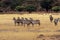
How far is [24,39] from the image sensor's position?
69.5 feet

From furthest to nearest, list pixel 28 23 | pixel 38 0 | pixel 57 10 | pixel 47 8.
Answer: pixel 38 0
pixel 47 8
pixel 57 10
pixel 28 23

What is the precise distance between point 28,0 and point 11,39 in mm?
69154

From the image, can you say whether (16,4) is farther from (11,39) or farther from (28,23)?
(11,39)

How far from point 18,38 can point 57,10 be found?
53.5 meters

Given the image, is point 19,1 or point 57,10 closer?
point 57,10

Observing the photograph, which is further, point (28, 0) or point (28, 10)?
point (28, 0)

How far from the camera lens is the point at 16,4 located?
83.2m

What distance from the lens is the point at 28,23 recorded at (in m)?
32.2

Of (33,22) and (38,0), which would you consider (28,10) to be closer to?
(38,0)

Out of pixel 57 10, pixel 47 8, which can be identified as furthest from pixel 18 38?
pixel 47 8

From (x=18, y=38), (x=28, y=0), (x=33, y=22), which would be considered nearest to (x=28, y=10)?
(x=28, y=0)

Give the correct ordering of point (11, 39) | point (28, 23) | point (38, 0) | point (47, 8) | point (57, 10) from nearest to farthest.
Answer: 1. point (11, 39)
2. point (28, 23)
3. point (57, 10)
4. point (47, 8)
5. point (38, 0)

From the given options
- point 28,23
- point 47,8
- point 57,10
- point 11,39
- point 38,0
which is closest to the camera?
point 11,39

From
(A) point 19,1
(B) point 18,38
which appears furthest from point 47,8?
(B) point 18,38
